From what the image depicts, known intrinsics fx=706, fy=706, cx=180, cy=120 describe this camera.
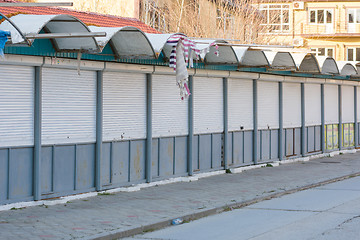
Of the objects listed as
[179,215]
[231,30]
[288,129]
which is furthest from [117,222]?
[231,30]

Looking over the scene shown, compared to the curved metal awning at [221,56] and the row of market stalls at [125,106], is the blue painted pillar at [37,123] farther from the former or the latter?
the curved metal awning at [221,56]

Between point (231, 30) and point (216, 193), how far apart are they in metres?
25.7

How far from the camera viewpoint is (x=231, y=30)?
3953cm

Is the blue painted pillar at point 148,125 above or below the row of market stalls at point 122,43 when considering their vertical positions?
below

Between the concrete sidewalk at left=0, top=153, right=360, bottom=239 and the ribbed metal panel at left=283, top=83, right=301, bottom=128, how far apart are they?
3.88m

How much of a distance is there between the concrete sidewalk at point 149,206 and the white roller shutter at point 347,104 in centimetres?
883

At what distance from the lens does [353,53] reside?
56.5 m

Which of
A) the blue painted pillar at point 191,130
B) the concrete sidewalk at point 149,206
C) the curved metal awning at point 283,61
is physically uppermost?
the curved metal awning at point 283,61

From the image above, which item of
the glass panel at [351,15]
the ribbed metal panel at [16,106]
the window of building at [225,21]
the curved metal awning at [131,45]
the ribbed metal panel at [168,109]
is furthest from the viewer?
the glass panel at [351,15]

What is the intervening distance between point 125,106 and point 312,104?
11.7 meters

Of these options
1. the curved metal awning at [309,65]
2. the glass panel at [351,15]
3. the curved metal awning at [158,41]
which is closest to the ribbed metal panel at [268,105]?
the curved metal awning at [309,65]

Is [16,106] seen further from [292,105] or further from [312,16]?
[312,16]

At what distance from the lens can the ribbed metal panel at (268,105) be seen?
69.9ft

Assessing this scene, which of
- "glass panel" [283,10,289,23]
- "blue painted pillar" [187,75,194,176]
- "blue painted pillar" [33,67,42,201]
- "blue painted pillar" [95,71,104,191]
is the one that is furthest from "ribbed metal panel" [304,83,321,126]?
"glass panel" [283,10,289,23]
